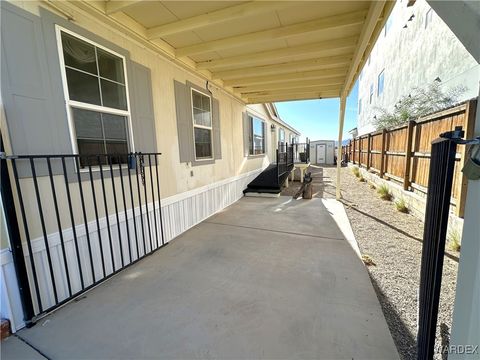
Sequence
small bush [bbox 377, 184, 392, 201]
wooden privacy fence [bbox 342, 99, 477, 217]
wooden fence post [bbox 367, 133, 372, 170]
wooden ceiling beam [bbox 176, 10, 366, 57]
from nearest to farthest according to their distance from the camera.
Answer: wooden ceiling beam [bbox 176, 10, 366, 57], wooden privacy fence [bbox 342, 99, 477, 217], small bush [bbox 377, 184, 392, 201], wooden fence post [bbox 367, 133, 372, 170]

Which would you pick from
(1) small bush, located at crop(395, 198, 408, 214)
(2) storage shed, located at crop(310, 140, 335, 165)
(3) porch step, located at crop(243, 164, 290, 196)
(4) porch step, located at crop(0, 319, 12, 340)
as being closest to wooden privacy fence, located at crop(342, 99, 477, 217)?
(1) small bush, located at crop(395, 198, 408, 214)

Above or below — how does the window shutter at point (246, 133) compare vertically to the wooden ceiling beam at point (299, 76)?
below

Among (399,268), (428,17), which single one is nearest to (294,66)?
(399,268)

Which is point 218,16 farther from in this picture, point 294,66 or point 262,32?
point 294,66

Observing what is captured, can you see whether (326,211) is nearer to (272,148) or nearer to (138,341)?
(138,341)

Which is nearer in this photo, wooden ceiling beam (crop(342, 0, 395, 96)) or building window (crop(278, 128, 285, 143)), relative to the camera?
wooden ceiling beam (crop(342, 0, 395, 96))

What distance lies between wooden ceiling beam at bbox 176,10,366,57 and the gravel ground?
10.4 ft

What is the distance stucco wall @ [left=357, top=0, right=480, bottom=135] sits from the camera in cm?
530

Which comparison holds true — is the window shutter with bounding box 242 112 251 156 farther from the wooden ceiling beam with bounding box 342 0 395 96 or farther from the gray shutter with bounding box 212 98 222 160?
the wooden ceiling beam with bounding box 342 0 395 96

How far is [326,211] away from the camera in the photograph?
17.1 ft

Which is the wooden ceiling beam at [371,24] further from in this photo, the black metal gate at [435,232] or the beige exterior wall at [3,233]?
the beige exterior wall at [3,233]

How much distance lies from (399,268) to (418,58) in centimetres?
823

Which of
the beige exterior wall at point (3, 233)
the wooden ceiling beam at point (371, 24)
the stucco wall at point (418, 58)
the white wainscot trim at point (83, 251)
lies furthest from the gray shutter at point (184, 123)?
the stucco wall at point (418, 58)

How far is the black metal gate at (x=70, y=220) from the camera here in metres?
1.85
